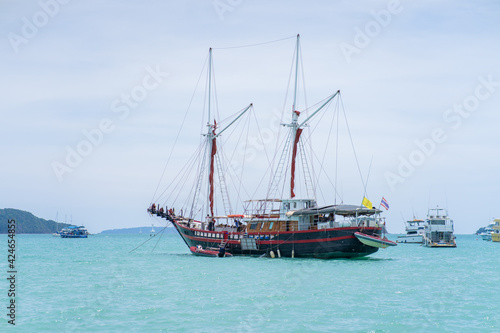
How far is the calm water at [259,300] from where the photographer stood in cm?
2809

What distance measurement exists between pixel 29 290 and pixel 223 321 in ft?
62.1

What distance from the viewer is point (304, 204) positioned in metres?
65.3

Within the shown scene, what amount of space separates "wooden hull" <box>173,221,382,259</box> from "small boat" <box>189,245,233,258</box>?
2.48 feet

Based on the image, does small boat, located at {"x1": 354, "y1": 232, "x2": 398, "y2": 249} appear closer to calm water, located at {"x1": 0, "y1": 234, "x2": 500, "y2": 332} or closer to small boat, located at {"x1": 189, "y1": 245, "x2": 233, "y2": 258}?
calm water, located at {"x1": 0, "y1": 234, "x2": 500, "y2": 332}

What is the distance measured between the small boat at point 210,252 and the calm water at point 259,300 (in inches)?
465

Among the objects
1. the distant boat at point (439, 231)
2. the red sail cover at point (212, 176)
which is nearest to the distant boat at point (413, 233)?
the distant boat at point (439, 231)

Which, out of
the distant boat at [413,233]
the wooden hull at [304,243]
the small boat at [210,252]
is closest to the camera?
the wooden hull at [304,243]

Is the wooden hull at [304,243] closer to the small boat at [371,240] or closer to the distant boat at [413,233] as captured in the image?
the small boat at [371,240]

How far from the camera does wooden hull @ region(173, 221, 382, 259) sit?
6009 centimetres

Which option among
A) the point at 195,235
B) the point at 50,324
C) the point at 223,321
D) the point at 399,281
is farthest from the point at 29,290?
the point at 195,235

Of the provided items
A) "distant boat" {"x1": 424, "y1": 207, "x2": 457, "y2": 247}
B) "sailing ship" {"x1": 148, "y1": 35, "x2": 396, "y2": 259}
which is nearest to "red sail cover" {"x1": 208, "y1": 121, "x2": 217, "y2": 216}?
"sailing ship" {"x1": 148, "y1": 35, "x2": 396, "y2": 259}

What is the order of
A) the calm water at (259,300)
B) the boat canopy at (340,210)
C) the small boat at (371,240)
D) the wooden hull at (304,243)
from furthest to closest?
the boat canopy at (340,210) → the wooden hull at (304,243) → the small boat at (371,240) → the calm water at (259,300)

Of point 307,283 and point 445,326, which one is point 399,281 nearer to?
point 307,283

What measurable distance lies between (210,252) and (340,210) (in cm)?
1718
